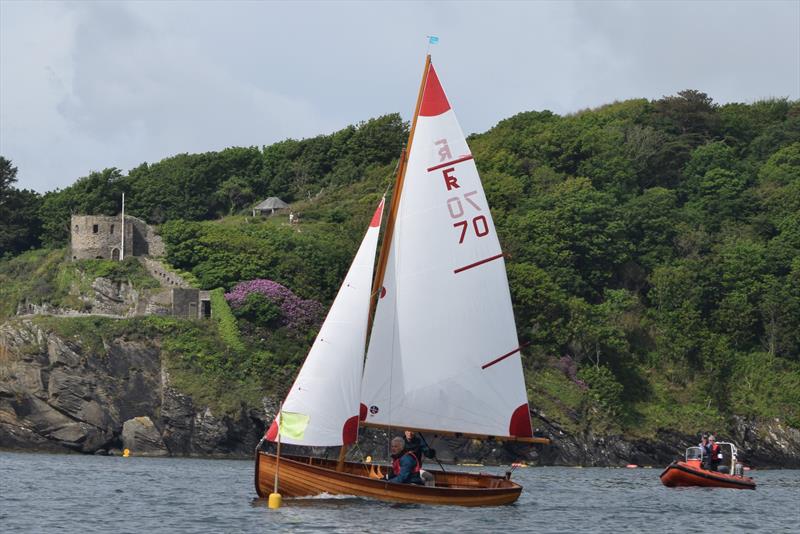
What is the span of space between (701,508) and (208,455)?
46009mm

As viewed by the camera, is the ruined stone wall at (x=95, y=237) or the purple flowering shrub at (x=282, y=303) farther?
the ruined stone wall at (x=95, y=237)

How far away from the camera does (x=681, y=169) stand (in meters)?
150

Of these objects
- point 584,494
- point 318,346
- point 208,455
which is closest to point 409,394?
point 318,346

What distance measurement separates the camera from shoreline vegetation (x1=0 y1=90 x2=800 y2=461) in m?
104

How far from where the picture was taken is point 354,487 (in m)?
45.1

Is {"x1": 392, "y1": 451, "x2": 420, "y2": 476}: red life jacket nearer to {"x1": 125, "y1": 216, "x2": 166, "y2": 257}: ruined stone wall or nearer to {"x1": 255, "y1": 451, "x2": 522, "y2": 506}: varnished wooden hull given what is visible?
{"x1": 255, "y1": 451, "x2": 522, "y2": 506}: varnished wooden hull

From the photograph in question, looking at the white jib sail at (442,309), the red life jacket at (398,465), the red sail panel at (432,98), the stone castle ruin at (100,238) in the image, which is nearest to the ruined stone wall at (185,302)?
the stone castle ruin at (100,238)

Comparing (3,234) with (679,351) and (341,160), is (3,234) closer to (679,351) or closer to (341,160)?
(341,160)

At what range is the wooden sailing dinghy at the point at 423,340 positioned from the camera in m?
45.6

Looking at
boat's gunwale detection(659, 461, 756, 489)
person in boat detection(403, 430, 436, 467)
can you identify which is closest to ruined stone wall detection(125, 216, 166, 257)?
boat's gunwale detection(659, 461, 756, 489)

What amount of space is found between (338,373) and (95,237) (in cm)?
7575

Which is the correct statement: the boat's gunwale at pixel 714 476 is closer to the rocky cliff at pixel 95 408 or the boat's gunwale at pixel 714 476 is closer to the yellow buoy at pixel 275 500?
the yellow buoy at pixel 275 500

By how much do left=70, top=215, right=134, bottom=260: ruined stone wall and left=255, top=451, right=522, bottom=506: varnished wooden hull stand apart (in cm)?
7270

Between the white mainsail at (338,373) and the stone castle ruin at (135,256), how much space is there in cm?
6098
